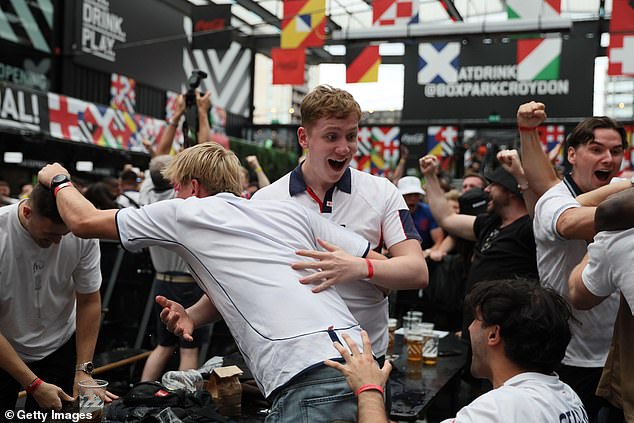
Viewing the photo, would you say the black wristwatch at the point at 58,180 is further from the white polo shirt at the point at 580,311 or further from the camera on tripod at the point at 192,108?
the camera on tripod at the point at 192,108

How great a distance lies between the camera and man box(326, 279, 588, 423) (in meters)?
1.45

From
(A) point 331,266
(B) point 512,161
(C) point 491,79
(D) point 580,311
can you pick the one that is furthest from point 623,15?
(A) point 331,266

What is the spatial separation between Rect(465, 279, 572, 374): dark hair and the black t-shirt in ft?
5.27

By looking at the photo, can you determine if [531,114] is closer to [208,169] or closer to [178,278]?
[208,169]

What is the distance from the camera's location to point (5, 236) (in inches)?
94.6

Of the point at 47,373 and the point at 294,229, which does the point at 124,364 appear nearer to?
the point at 47,373

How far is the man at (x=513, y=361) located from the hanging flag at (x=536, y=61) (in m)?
7.26

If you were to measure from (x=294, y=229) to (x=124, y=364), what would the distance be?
Result: 2899mm

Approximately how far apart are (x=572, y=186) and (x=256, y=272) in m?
1.65

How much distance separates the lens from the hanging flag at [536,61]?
828 cm

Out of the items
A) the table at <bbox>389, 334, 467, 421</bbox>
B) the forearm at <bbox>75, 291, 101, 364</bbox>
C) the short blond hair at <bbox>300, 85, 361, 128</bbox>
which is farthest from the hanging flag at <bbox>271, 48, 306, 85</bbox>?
the short blond hair at <bbox>300, 85, 361, 128</bbox>

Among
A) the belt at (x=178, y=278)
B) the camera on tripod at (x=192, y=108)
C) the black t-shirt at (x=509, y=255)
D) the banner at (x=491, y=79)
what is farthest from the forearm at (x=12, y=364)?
the banner at (x=491, y=79)

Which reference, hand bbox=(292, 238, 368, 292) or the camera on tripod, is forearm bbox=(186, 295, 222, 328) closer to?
hand bbox=(292, 238, 368, 292)

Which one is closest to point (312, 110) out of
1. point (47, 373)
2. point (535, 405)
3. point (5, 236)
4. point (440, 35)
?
point (535, 405)
